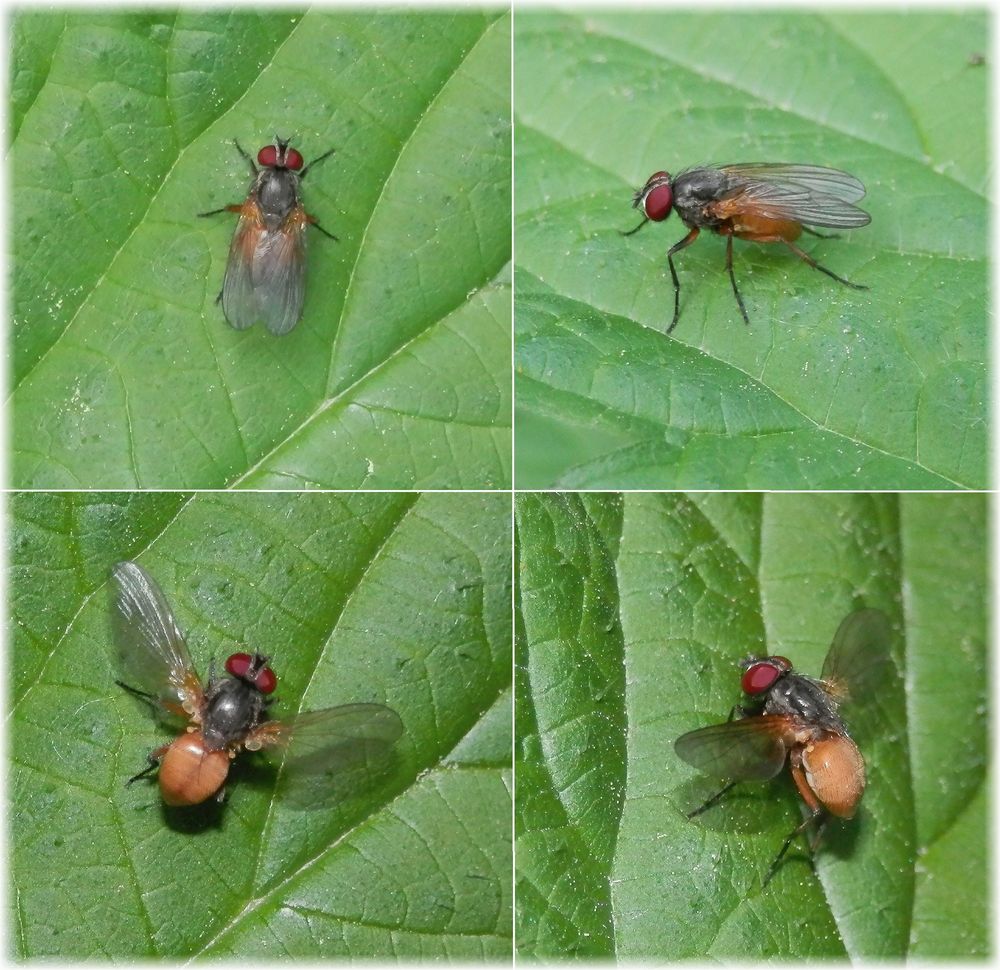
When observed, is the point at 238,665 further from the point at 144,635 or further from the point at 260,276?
the point at 260,276

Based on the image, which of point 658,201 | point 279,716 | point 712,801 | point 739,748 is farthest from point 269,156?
point 712,801

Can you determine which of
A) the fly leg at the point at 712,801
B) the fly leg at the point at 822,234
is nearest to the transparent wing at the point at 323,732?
the fly leg at the point at 712,801

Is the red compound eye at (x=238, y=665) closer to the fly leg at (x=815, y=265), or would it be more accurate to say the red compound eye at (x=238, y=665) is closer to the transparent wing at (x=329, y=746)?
the transparent wing at (x=329, y=746)

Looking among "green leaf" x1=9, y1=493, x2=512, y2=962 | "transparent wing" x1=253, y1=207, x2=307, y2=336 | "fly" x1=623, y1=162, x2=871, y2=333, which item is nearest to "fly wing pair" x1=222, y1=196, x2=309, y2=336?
"transparent wing" x1=253, y1=207, x2=307, y2=336

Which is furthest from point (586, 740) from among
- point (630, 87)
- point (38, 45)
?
point (38, 45)

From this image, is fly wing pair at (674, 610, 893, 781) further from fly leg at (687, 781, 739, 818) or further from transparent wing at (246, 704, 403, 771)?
transparent wing at (246, 704, 403, 771)

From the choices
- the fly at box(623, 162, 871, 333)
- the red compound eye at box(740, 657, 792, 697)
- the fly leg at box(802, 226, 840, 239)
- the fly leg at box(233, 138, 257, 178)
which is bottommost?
the red compound eye at box(740, 657, 792, 697)
